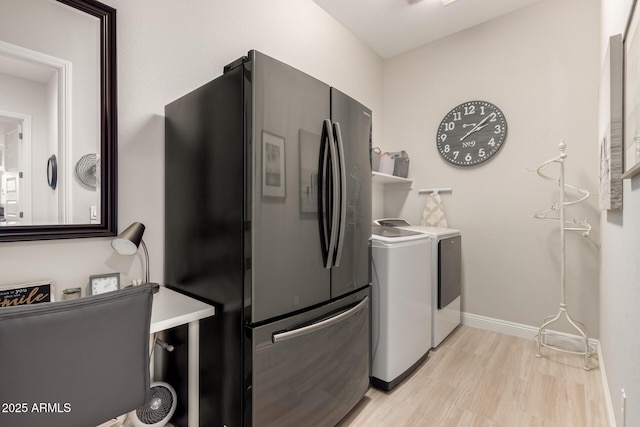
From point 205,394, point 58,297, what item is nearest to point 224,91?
point 58,297

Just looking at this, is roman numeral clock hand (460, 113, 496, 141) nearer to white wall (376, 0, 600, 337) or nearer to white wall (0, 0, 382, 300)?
white wall (376, 0, 600, 337)

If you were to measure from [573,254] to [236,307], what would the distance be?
2755mm

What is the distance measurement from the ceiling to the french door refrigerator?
1.62 meters

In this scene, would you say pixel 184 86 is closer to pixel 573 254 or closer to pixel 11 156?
pixel 11 156

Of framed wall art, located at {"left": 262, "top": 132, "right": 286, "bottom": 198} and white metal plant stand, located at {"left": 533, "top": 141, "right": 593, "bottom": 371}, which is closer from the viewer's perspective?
framed wall art, located at {"left": 262, "top": 132, "right": 286, "bottom": 198}

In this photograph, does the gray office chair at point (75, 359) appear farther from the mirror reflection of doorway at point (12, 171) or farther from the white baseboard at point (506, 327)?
the white baseboard at point (506, 327)

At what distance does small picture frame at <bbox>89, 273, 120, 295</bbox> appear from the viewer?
1.39m

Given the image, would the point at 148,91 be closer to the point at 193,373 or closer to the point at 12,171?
the point at 12,171

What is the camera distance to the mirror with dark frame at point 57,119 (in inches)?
48.9

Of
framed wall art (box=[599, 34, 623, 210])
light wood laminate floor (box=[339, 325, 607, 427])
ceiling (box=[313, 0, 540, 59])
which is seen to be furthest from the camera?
ceiling (box=[313, 0, 540, 59])

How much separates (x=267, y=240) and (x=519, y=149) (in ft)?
8.57

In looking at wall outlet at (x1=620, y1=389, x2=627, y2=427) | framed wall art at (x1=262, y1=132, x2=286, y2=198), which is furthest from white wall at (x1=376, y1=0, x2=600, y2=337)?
framed wall art at (x1=262, y1=132, x2=286, y2=198)

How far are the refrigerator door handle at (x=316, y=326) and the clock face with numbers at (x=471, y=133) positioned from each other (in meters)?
2.06

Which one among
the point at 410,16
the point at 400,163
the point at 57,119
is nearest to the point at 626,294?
the point at 400,163
